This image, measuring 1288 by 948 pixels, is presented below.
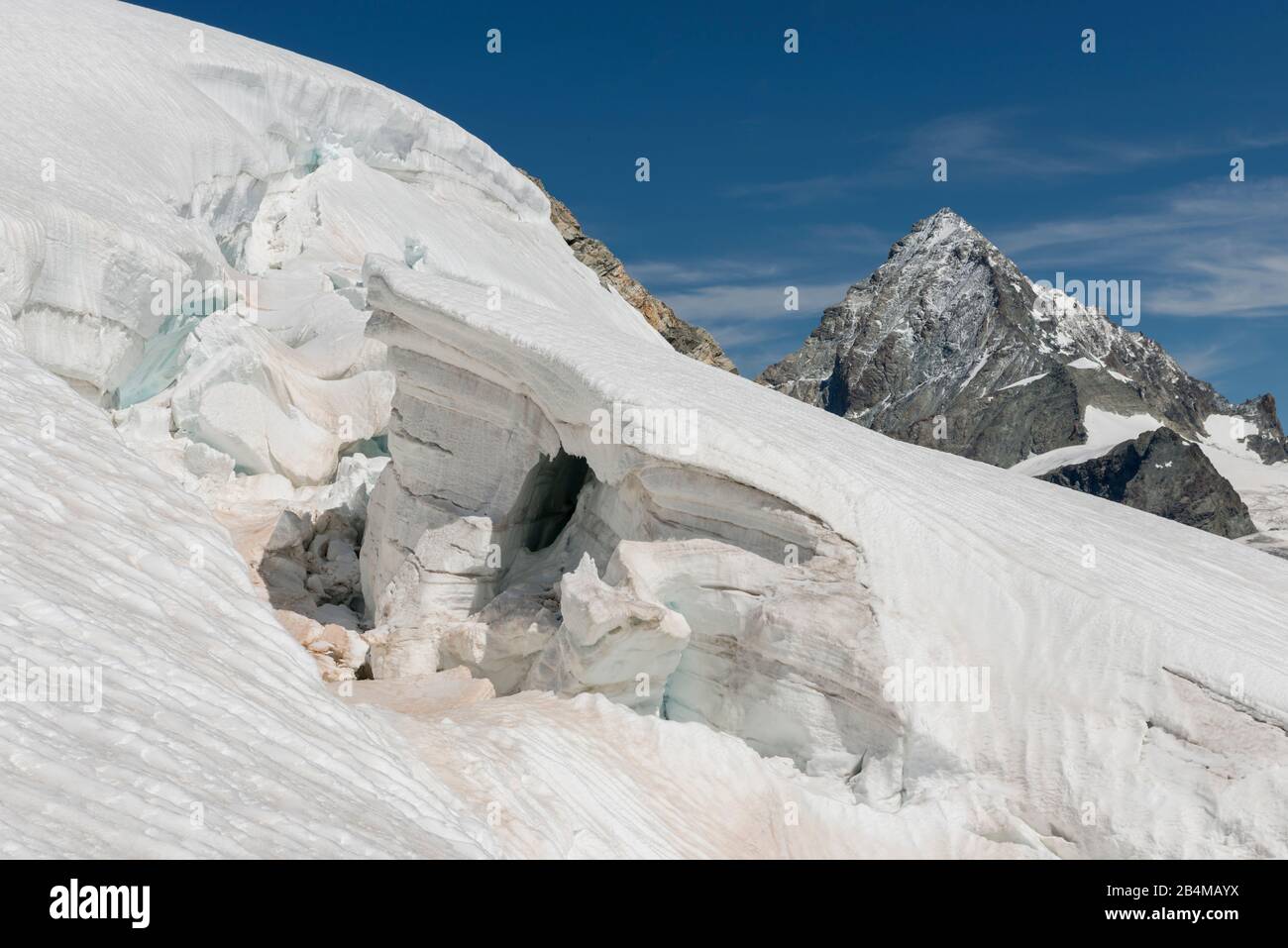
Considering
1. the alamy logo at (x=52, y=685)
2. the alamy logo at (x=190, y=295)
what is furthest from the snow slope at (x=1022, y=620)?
the alamy logo at (x=52, y=685)

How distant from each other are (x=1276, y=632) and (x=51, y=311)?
43.6 feet

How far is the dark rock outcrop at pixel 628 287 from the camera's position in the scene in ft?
159

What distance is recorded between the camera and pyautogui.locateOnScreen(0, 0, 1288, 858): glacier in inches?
211

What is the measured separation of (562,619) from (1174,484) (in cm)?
13656

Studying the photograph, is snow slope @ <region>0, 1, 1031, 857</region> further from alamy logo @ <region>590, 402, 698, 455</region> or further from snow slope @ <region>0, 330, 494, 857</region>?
alamy logo @ <region>590, 402, 698, 455</region>

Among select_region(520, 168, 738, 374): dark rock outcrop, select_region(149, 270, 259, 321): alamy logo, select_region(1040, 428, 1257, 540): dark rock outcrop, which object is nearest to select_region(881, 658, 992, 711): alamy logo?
select_region(149, 270, 259, 321): alamy logo

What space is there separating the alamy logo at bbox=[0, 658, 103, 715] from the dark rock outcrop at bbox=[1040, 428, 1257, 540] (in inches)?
5242

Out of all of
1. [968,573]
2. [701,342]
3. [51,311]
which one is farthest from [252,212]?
[701,342]

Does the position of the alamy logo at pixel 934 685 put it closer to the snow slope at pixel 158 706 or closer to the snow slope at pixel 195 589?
the snow slope at pixel 195 589

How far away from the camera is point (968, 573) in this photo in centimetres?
966

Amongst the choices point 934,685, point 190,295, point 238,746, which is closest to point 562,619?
point 934,685
